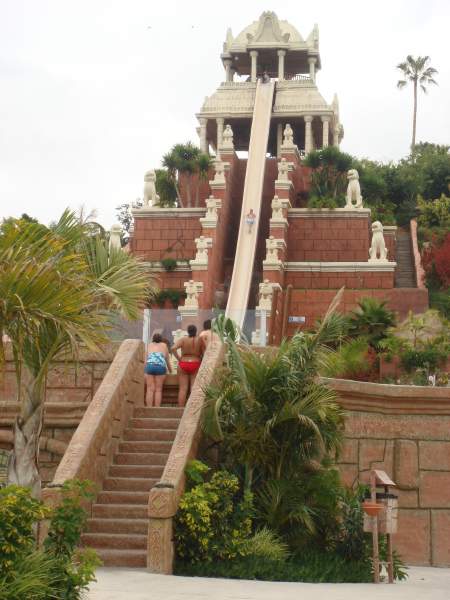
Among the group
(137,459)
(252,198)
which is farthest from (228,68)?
(137,459)

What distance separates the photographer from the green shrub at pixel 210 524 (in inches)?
503

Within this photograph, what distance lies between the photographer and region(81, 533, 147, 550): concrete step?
513 inches

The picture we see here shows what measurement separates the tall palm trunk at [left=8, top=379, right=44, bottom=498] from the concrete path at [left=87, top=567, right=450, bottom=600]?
113 cm

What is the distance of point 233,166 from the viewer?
144 ft

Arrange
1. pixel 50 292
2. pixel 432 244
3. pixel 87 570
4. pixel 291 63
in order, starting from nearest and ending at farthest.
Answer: pixel 87 570
pixel 50 292
pixel 432 244
pixel 291 63

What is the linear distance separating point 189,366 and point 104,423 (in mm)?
2341

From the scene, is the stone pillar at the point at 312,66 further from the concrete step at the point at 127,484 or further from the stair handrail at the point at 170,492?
the concrete step at the point at 127,484

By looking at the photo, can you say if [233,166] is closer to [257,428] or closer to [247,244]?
[247,244]

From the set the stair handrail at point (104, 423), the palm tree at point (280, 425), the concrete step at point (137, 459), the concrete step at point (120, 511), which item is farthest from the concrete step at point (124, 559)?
the concrete step at point (137, 459)

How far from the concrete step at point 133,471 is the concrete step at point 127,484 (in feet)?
0.63

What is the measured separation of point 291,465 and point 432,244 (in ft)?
94.3

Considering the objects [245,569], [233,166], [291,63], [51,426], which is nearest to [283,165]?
[233,166]

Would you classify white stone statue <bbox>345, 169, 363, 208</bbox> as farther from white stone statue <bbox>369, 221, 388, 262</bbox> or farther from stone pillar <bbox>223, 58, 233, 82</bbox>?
stone pillar <bbox>223, 58, 233, 82</bbox>

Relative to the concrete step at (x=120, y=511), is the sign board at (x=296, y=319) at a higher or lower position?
higher
